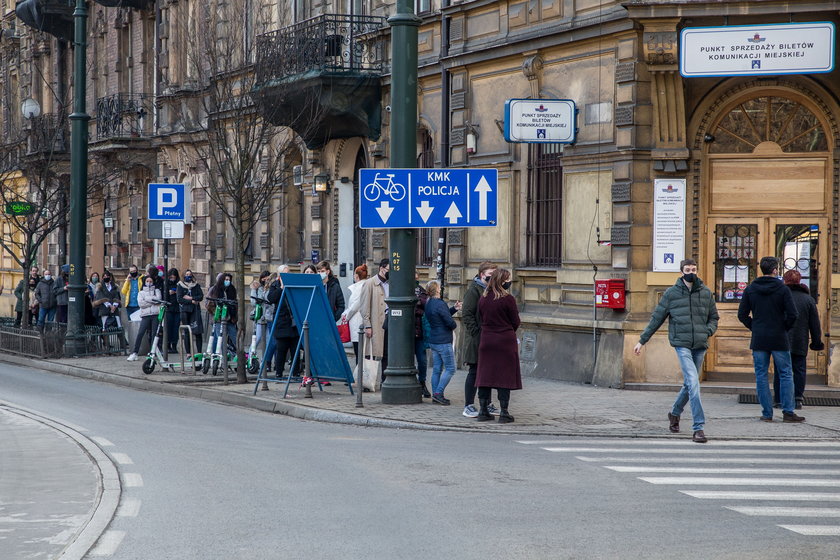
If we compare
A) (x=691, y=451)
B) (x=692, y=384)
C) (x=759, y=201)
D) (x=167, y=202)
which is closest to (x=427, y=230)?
(x=167, y=202)

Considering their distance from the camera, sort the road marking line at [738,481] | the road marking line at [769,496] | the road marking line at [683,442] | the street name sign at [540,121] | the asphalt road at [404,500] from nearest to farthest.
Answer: the asphalt road at [404,500], the road marking line at [769,496], the road marking line at [738,481], the road marking line at [683,442], the street name sign at [540,121]

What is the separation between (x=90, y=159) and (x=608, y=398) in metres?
25.8

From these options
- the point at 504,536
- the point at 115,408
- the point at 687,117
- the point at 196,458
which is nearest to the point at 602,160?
the point at 687,117

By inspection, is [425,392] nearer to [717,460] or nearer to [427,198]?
[427,198]

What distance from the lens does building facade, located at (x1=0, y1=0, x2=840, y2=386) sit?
17.8m

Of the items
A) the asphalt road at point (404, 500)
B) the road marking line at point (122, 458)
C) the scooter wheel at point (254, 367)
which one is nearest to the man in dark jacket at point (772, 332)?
the asphalt road at point (404, 500)

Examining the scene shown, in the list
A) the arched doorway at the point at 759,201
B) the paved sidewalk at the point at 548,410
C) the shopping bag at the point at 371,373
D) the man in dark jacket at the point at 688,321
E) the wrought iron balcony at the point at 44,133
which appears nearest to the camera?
the man in dark jacket at the point at 688,321

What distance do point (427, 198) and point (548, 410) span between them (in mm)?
2935

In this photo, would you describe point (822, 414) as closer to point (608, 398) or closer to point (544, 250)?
point (608, 398)

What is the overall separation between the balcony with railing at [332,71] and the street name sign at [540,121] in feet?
16.8

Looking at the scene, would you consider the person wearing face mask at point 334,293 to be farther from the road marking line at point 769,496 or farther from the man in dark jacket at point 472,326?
the road marking line at point 769,496

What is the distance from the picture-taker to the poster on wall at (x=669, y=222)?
18.2 meters

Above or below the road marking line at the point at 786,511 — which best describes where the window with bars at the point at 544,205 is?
above

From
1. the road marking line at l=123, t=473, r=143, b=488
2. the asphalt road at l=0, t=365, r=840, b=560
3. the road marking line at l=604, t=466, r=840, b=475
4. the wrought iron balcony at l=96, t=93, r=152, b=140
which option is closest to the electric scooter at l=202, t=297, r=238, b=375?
the asphalt road at l=0, t=365, r=840, b=560
